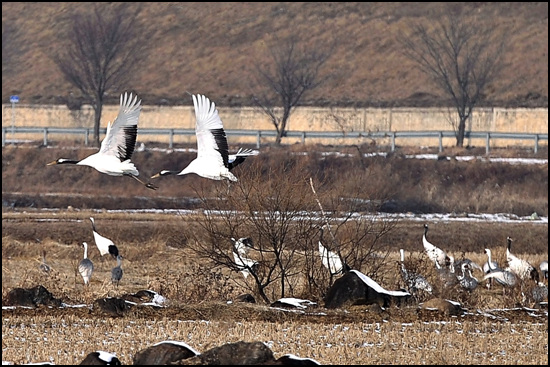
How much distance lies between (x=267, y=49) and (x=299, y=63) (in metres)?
10.6

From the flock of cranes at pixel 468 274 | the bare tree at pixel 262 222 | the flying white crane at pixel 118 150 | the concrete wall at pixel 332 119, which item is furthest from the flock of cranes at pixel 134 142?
the concrete wall at pixel 332 119

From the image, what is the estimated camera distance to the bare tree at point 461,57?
53.8 meters

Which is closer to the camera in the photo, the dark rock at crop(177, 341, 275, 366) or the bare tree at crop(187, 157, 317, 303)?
the dark rock at crop(177, 341, 275, 366)

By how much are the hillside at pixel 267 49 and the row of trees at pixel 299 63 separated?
88cm

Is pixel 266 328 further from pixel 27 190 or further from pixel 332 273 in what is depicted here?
pixel 27 190

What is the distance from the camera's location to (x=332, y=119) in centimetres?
5941

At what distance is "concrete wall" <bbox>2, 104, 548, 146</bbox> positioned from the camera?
2211 inches

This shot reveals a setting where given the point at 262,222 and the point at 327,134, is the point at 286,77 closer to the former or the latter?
the point at 327,134

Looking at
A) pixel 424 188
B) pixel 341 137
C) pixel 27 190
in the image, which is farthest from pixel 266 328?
pixel 341 137

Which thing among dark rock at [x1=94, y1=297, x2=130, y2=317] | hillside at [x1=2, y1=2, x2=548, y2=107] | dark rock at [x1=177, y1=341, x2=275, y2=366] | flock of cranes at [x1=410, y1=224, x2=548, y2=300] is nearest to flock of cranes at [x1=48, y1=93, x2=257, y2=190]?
dark rock at [x1=94, y1=297, x2=130, y2=317]

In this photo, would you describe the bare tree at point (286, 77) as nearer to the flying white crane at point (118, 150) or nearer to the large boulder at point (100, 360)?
the flying white crane at point (118, 150)

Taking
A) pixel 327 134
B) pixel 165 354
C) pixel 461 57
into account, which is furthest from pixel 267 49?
pixel 165 354

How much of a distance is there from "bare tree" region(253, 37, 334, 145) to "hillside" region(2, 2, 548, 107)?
1.13 m

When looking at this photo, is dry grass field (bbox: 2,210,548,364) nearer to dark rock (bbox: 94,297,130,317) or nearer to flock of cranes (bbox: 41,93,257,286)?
dark rock (bbox: 94,297,130,317)
